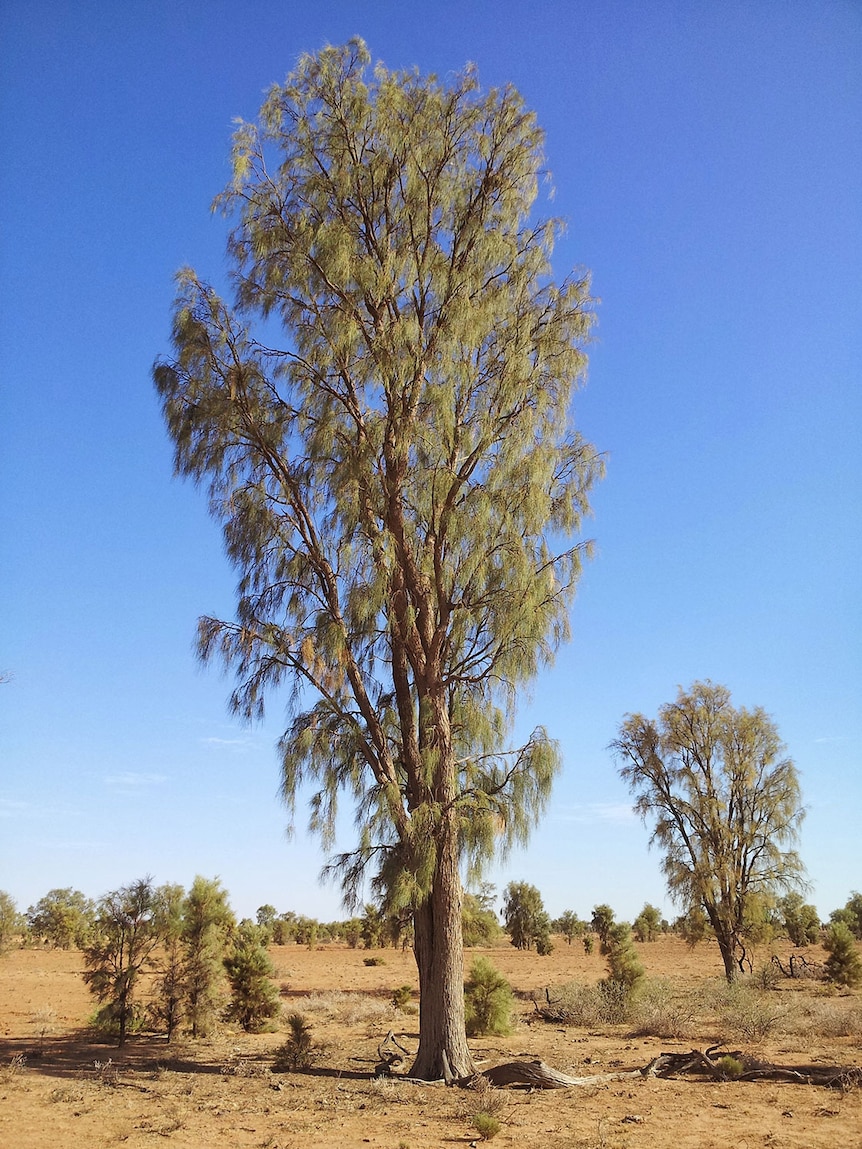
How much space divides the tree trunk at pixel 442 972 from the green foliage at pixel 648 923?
179 ft

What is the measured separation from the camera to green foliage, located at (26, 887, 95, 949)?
45.7m

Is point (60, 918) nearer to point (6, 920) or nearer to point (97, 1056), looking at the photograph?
point (6, 920)

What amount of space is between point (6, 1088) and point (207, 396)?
30.8ft

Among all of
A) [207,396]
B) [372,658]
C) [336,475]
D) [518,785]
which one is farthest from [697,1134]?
[207,396]

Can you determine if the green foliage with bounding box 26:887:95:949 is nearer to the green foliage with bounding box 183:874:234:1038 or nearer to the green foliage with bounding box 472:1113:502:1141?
the green foliage with bounding box 183:874:234:1038

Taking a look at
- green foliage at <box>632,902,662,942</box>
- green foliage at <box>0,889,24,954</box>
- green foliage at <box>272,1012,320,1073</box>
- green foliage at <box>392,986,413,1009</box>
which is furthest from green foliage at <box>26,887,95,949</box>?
green foliage at <box>632,902,662,942</box>

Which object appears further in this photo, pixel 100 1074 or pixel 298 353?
pixel 298 353

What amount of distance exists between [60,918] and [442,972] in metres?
52.4

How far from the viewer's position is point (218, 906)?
17.3 m

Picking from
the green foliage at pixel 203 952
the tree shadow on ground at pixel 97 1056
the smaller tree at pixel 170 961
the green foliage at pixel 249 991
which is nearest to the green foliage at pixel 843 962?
the green foliage at pixel 249 991

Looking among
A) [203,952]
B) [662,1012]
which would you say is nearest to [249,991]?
[203,952]

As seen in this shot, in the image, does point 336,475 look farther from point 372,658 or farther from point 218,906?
point 218,906

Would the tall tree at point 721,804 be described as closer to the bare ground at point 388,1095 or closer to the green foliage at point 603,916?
the bare ground at point 388,1095

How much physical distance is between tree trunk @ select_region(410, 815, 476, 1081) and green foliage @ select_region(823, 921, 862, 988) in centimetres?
2238
